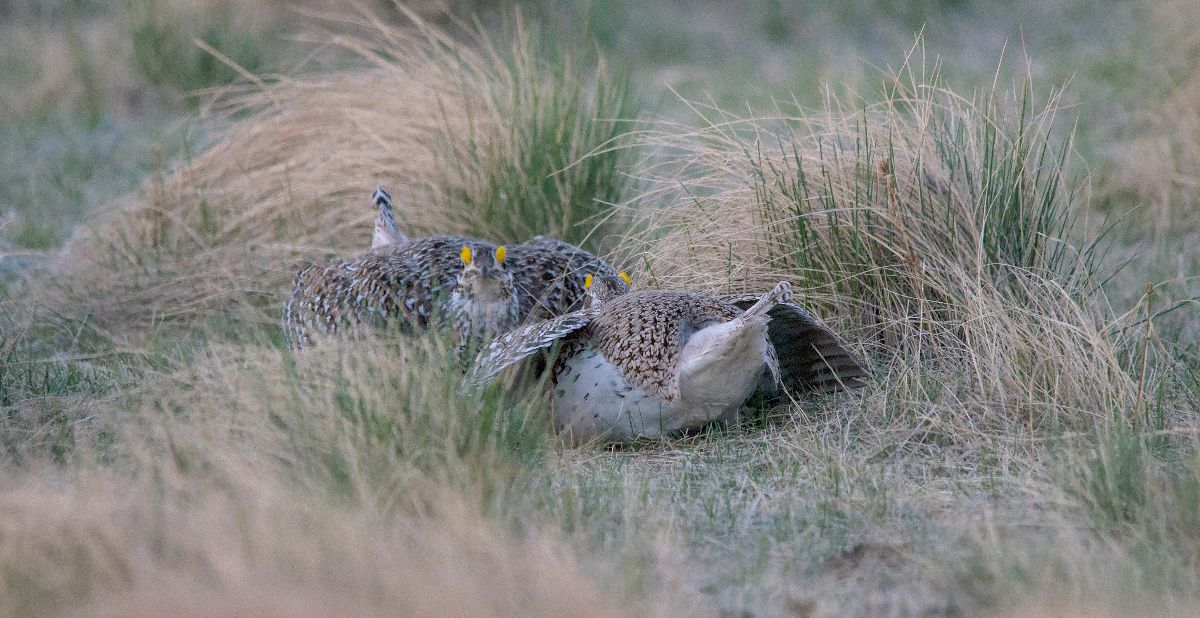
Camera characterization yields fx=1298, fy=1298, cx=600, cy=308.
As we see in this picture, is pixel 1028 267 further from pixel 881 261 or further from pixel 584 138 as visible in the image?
pixel 584 138

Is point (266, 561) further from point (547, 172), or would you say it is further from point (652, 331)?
point (547, 172)

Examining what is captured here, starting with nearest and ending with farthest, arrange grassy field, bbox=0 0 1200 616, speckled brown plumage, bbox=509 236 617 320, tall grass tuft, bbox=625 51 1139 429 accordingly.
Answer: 1. grassy field, bbox=0 0 1200 616
2. tall grass tuft, bbox=625 51 1139 429
3. speckled brown plumage, bbox=509 236 617 320

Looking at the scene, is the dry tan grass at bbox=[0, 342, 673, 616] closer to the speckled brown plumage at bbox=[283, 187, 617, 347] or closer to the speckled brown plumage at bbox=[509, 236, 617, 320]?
the speckled brown plumage at bbox=[283, 187, 617, 347]

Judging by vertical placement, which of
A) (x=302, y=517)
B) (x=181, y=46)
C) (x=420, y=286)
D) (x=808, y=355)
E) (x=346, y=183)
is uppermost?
(x=181, y=46)

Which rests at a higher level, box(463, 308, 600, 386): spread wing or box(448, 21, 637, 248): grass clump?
box(448, 21, 637, 248): grass clump

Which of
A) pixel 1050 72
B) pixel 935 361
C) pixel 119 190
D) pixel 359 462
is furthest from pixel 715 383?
pixel 1050 72

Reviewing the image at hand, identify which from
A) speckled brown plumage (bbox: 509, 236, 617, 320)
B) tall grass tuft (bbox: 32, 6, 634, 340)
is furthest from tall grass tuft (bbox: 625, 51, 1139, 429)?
tall grass tuft (bbox: 32, 6, 634, 340)

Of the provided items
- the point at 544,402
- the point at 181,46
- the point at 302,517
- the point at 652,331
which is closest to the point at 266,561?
the point at 302,517

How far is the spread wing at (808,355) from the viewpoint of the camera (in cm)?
412

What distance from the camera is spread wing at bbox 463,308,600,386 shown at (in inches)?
152

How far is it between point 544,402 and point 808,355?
1.03 meters

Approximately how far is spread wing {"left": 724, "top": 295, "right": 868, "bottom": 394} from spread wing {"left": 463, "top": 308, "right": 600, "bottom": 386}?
0.55m

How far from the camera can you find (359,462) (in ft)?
10.1

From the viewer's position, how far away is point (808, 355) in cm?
426
